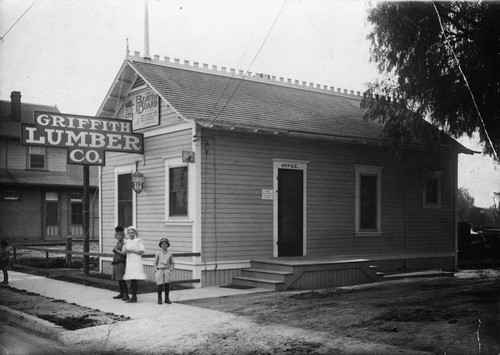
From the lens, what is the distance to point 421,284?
13.7 meters

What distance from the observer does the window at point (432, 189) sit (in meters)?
18.5

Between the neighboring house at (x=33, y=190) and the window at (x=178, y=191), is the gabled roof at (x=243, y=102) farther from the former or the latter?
the neighboring house at (x=33, y=190)

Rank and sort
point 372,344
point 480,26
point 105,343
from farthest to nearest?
1. point 480,26
2. point 105,343
3. point 372,344

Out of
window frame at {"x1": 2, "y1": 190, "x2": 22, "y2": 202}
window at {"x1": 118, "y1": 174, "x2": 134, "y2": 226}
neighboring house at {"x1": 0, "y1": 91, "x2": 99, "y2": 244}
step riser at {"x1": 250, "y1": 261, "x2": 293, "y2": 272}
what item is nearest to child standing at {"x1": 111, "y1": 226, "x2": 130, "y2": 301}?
step riser at {"x1": 250, "y1": 261, "x2": 293, "y2": 272}

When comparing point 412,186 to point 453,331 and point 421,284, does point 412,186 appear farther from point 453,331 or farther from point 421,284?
point 453,331

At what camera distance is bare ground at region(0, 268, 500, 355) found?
24.8 ft

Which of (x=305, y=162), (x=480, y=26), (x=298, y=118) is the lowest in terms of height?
(x=305, y=162)

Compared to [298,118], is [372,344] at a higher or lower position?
lower

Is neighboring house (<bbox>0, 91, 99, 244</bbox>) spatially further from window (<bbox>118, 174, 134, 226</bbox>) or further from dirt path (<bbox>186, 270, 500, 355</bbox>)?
dirt path (<bbox>186, 270, 500, 355</bbox>)

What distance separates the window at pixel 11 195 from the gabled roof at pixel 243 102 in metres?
16.3

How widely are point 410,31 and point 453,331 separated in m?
7.59

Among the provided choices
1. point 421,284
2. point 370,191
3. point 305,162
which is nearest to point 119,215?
point 305,162

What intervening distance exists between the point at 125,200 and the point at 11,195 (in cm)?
1722

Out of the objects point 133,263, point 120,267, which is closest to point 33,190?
point 120,267
